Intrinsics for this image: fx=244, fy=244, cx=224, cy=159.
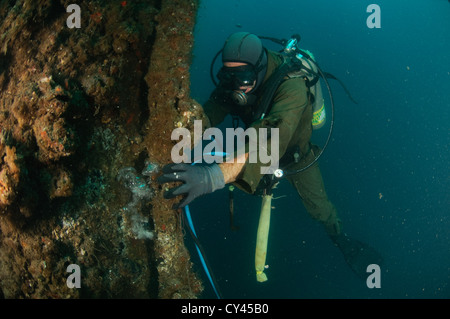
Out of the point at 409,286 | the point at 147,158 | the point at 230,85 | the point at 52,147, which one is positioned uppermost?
the point at 230,85

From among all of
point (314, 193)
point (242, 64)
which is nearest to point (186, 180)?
point (242, 64)

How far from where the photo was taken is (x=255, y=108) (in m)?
3.44

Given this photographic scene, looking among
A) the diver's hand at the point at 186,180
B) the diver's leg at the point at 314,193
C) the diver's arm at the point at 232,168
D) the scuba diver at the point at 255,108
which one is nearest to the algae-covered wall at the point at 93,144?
the diver's hand at the point at 186,180

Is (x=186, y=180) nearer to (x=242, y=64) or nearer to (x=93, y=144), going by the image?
(x=93, y=144)

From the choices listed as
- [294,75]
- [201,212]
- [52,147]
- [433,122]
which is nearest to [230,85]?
[294,75]

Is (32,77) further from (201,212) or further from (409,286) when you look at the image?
(409,286)

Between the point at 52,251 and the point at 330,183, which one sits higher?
the point at 52,251

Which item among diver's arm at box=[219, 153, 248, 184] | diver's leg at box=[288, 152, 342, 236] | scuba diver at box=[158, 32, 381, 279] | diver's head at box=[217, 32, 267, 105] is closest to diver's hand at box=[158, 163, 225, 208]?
scuba diver at box=[158, 32, 381, 279]

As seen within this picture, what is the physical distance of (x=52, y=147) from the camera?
63.8 inches

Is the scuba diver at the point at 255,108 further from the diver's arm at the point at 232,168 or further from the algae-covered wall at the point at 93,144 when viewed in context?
the algae-covered wall at the point at 93,144

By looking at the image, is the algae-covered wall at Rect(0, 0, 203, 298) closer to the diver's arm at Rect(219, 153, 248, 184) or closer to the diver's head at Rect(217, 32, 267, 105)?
the diver's arm at Rect(219, 153, 248, 184)

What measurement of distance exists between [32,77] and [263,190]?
2.81 m

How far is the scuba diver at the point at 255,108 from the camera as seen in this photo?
215 cm

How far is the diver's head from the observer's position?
2990 millimetres
